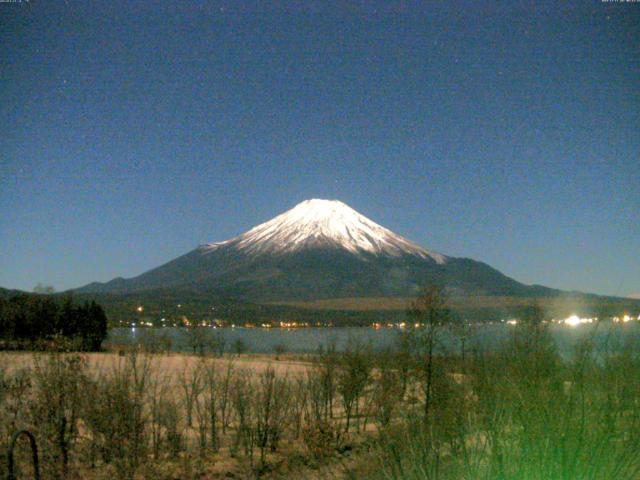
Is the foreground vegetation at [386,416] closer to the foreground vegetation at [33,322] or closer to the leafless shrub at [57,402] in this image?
the leafless shrub at [57,402]

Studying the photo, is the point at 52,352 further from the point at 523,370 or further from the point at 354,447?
the point at 523,370

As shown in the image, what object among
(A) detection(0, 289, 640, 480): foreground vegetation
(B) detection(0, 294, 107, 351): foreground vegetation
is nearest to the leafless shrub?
(A) detection(0, 289, 640, 480): foreground vegetation

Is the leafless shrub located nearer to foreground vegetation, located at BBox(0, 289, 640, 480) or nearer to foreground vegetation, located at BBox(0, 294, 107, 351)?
foreground vegetation, located at BBox(0, 289, 640, 480)

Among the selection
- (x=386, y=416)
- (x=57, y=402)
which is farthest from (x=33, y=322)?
(x=386, y=416)

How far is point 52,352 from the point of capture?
1038cm

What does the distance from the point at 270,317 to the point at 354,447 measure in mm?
120063

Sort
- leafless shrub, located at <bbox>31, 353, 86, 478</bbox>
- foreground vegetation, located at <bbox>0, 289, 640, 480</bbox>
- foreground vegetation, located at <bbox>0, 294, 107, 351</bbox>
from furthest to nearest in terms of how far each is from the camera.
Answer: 1. foreground vegetation, located at <bbox>0, 294, 107, 351</bbox>
2. leafless shrub, located at <bbox>31, 353, 86, 478</bbox>
3. foreground vegetation, located at <bbox>0, 289, 640, 480</bbox>

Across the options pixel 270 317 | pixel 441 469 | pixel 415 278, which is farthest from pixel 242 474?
pixel 415 278

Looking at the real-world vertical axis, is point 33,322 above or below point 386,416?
above

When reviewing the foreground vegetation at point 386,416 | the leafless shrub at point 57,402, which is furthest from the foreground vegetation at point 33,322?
the leafless shrub at point 57,402

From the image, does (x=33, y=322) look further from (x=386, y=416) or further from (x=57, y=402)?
(x=386, y=416)

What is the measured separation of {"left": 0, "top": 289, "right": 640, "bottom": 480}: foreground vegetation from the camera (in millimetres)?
3748

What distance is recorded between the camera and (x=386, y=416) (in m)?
12.0

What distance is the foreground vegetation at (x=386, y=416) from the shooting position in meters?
3.75
